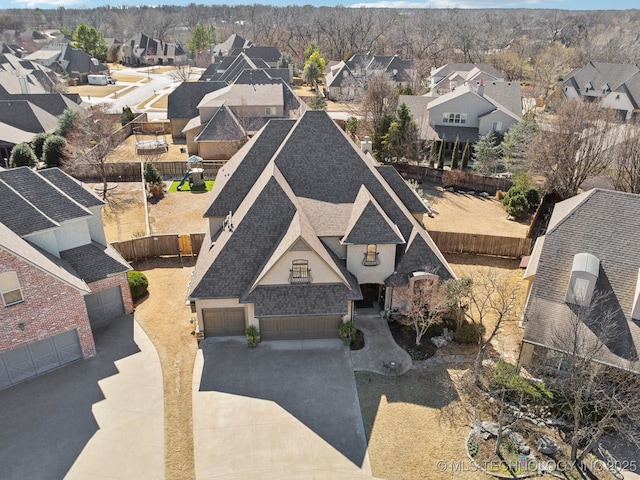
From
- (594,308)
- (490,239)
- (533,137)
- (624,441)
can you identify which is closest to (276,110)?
(533,137)

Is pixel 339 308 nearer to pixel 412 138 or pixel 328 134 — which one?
pixel 328 134

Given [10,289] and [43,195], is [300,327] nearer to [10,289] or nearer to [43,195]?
[10,289]

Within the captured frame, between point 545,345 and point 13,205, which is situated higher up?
point 13,205

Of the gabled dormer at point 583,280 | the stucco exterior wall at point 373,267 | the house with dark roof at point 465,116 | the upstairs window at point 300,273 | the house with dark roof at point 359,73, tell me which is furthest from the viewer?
the house with dark roof at point 359,73

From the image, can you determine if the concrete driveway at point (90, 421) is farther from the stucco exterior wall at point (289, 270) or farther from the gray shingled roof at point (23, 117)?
the gray shingled roof at point (23, 117)

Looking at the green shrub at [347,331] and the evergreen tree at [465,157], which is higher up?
the evergreen tree at [465,157]

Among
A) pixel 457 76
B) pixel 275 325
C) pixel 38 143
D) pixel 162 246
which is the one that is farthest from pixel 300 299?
pixel 457 76

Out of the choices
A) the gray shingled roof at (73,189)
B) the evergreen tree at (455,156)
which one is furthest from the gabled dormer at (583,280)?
the evergreen tree at (455,156)
